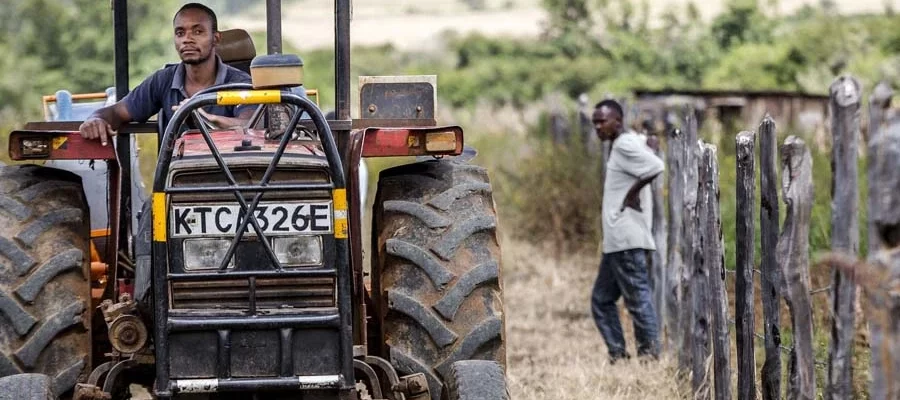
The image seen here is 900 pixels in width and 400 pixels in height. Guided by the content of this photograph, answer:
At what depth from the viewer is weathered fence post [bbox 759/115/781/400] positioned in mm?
6605

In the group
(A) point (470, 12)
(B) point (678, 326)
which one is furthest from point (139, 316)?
(A) point (470, 12)

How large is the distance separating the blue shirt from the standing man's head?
152 inches

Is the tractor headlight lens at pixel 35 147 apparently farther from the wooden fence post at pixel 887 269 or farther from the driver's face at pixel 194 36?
the wooden fence post at pixel 887 269

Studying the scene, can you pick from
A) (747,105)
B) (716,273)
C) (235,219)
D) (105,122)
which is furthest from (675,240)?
(747,105)

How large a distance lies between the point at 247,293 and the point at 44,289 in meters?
0.95

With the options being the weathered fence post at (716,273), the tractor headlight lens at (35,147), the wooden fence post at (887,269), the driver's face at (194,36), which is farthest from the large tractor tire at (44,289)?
the wooden fence post at (887,269)

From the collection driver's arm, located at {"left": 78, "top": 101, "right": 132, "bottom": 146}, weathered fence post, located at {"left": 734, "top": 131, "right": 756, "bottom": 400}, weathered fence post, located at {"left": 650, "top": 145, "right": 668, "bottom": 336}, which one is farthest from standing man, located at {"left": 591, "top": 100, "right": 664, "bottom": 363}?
driver's arm, located at {"left": 78, "top": 101, "right": 132, "bottom": 146}

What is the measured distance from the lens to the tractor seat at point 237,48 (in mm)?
8227

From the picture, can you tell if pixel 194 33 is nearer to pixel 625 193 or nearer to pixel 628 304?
pixel 625 193

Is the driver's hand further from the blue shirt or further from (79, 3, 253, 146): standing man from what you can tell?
the blue shirt

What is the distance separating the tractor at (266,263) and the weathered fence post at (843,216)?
136 cm

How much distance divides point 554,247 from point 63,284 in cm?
969

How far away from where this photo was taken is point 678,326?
10094 mm

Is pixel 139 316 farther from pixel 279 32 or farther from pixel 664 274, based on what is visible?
pixel 664 274
